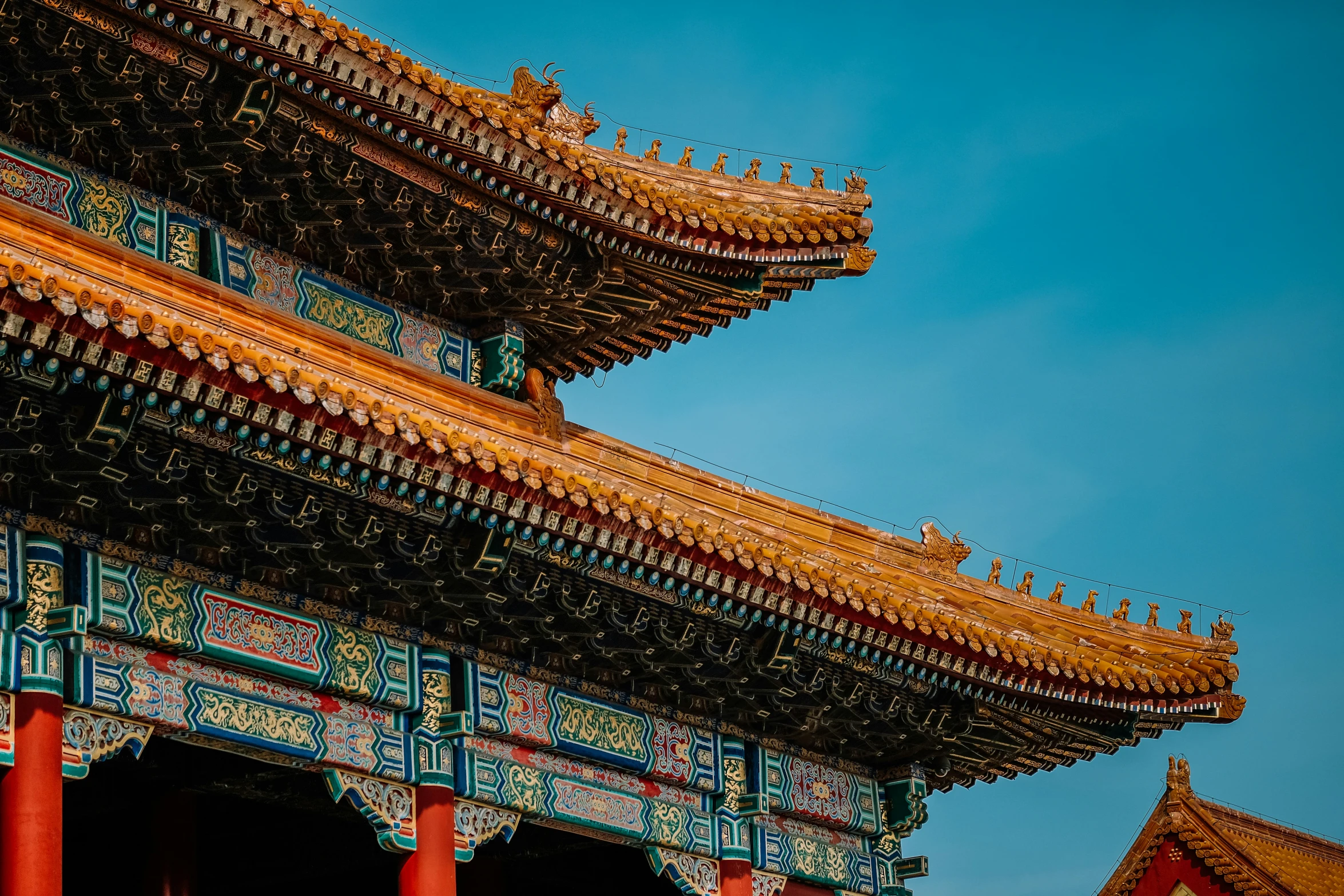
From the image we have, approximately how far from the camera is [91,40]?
45.0 feet

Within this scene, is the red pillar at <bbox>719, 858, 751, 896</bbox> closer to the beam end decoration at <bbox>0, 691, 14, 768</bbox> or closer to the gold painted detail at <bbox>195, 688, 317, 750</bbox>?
the gold painted detail at <bbox>195, 688, 317, 750</bbox>

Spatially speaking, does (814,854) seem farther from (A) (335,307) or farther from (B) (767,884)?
(A) (335,307)

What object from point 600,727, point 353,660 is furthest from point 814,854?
point 353,660

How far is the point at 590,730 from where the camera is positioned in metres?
14.9

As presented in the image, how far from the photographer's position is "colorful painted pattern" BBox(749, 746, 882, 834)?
16375mm

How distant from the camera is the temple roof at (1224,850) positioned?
28.0 m

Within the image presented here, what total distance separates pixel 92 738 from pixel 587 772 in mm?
4492

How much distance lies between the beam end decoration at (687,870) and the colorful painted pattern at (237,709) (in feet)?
9.05

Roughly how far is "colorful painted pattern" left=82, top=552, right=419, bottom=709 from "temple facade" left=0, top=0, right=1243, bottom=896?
0.09 feet

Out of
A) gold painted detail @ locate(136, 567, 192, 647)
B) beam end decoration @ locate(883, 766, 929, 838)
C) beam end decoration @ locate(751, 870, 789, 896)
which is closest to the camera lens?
gold painted detail @ locate(136, 567, 192, 647)

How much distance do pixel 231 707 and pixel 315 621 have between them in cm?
95

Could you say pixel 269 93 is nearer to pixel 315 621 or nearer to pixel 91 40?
pixel 91 40

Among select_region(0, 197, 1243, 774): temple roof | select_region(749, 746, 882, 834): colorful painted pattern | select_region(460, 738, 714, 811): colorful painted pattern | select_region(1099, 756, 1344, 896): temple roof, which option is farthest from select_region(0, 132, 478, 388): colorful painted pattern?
select_region(1099, 756, 1344, 896): temple roof

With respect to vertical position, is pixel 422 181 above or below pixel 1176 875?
above
